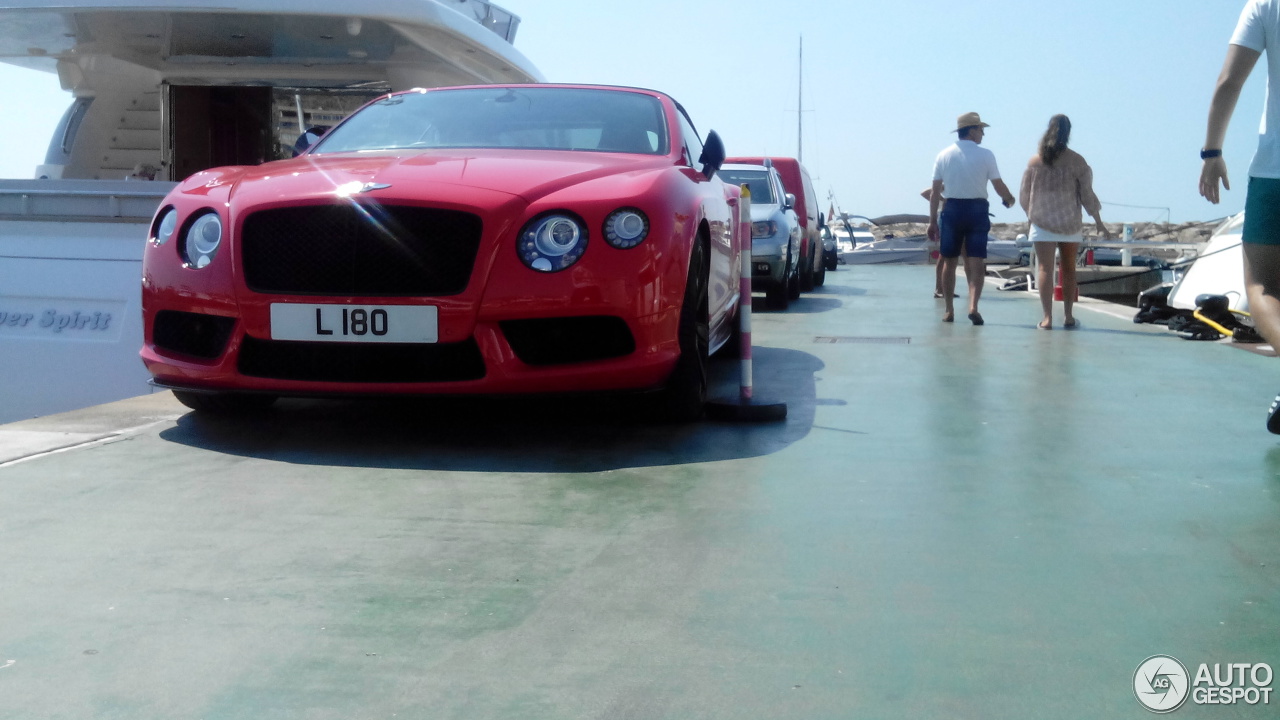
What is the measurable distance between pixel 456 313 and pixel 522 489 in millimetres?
761

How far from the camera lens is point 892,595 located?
257 centimetres

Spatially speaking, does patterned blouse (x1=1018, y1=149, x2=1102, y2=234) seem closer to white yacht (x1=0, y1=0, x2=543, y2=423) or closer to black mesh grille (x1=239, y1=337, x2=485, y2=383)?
black mesh grille (x1=239, y1=337, x2=485, y2=383)

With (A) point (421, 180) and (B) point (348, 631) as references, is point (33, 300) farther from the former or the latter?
(B) point (348, 631)

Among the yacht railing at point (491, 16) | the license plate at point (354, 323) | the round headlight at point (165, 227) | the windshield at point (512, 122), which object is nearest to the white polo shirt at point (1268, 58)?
the windshield at point (512, 122)

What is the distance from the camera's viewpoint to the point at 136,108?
15.7m

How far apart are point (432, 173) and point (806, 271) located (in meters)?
11.6

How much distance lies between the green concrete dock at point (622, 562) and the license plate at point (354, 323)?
38cm

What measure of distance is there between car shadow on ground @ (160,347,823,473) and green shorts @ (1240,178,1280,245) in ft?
5.62

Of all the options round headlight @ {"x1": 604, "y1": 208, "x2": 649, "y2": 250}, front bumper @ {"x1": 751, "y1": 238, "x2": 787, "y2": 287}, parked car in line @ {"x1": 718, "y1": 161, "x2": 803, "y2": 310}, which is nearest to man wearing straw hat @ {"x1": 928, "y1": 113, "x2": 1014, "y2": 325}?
parked car in line @ {"x1": 718, "y1": 161, "x2": 803, "y2": 310}

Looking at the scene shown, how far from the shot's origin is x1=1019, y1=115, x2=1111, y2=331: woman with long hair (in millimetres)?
9469

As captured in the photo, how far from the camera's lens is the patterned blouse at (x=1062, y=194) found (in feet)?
31.1

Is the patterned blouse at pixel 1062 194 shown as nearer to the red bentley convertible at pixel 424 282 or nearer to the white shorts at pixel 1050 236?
the white shorts at pixel 1050 236

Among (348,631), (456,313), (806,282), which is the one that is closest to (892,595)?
(348,631)

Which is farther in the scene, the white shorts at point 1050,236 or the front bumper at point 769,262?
the front bumper at point 769,262
